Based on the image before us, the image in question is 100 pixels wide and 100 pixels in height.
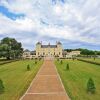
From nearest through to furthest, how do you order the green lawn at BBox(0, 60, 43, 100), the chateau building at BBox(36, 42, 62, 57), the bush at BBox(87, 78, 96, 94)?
the green lawn at BBox(0, 60, 43, 100)
the bush at BBox(87, 78, 96, 94)
the chateau building at BBox(36, 42, 62, 57)

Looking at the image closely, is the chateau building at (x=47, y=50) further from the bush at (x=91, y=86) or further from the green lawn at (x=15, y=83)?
the bush at (x=91, y=86)

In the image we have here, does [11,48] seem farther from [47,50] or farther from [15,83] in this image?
[15,83]

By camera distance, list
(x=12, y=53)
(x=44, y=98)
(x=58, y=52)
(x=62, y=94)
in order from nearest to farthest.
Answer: (x=44, y=98), (x=62, y=94), (x=12, y=53), (x=58, y=52)

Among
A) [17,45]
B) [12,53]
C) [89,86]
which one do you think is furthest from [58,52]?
[89,86]

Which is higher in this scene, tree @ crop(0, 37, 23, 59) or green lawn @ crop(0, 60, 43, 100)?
tree @ crop(0, 37, 23, 59)

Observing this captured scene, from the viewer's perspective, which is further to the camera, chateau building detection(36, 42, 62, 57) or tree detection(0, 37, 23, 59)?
chateau building detection(36, 42, 62, 57)

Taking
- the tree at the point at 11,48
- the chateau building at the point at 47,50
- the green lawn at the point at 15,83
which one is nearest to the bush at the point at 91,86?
the green lawn at the point at 15,83

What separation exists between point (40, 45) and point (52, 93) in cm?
13351

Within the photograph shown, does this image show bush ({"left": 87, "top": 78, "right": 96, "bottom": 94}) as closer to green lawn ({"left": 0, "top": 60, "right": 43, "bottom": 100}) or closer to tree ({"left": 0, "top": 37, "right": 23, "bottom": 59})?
green lawn ({"left": 0, "top": 60, "right": 43, "bottom": 100})

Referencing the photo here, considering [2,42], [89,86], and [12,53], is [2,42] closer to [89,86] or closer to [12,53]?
[12,53]

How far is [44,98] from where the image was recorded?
44.4 feet

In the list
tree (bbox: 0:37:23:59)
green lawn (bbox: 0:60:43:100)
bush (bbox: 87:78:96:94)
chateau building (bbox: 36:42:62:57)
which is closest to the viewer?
green lawn (bbox: 0:60:43:100)

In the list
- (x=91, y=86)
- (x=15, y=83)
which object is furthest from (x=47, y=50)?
(x=91, y=86)

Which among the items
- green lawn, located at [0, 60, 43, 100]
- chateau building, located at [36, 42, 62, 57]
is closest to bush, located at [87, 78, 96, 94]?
green lawn, located at [0, 60, 43, 100]
